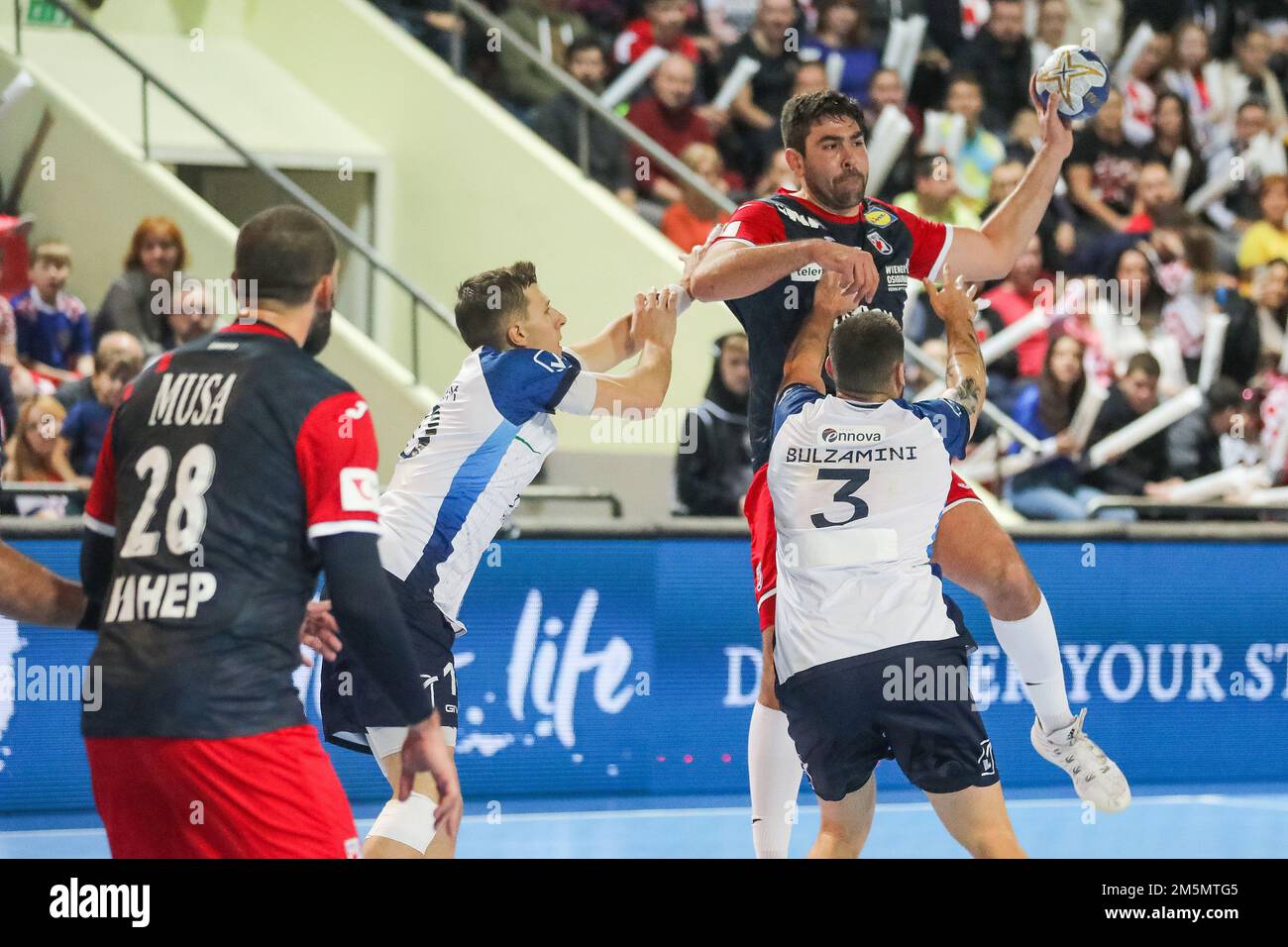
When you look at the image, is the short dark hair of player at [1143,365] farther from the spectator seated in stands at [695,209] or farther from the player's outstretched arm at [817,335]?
the player's outstretched arm at [817,335]

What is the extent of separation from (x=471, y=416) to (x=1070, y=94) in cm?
226

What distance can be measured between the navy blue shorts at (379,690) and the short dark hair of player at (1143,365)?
6726 millimetres

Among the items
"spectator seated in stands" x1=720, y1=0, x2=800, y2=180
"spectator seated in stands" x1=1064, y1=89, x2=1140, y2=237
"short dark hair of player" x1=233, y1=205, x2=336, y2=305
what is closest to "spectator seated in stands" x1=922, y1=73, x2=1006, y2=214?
"spectator seated in stands" x1=1064, y1=89, x2=1140, y2=237

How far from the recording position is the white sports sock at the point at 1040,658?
641 cm

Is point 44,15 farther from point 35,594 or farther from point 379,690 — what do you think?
point 35,594

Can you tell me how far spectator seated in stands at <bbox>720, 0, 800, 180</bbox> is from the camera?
42.3ft

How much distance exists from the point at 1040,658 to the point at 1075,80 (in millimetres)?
1892

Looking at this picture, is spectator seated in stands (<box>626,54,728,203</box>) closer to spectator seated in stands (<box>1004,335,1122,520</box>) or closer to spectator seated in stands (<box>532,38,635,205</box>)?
spectator seated in stands (<box>532,38,635,205</box>)

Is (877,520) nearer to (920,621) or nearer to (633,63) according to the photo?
(920,621)

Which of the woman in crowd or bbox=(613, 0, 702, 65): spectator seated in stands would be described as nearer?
bbox=(613, 0, 702, 65): spectator seated in stands

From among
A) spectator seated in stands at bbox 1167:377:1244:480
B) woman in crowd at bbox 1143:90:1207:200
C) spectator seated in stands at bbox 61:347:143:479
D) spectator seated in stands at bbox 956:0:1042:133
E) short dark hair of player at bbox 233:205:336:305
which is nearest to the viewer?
short dark hair of player at bbox 233:205:336:305

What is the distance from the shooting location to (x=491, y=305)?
596cm

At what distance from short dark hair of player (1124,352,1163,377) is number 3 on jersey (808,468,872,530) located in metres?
6.44
